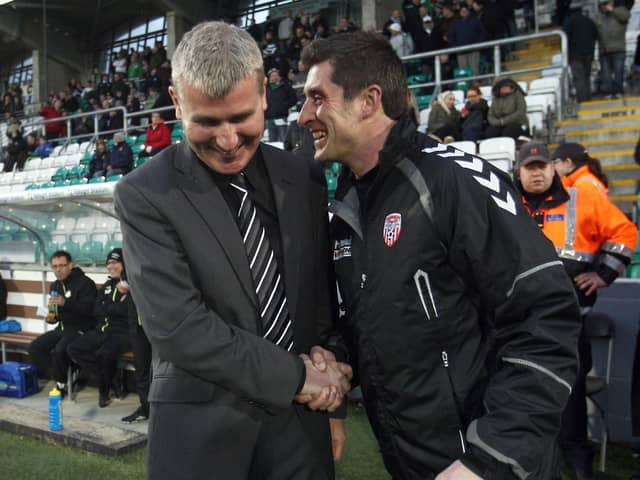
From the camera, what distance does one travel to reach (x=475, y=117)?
7746mm

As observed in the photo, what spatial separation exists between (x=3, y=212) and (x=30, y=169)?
8757 mm

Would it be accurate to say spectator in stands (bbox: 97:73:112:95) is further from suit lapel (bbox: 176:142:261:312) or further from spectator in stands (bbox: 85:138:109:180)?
suit lapel (bbox: 176:142:261:312)

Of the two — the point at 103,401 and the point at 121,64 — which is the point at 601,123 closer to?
the point at 103,401

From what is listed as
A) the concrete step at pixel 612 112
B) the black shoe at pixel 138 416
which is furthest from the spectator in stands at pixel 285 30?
the black shoe at pixel 138 416

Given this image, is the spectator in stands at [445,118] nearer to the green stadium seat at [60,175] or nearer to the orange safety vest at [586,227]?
the orange safety vest at [586,227]

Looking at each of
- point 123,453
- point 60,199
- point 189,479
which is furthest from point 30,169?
point 189,479

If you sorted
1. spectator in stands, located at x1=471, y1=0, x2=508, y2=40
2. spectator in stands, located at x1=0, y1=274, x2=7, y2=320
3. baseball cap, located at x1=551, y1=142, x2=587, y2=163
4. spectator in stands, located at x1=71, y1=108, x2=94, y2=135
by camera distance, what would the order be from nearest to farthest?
baseball cap, located at x1=551, y1=142, x2=587, y2=163, spectator in stands, located at x1=0, y1=274, x2=7, y2=320, spectator in stands, located at x1=471, y1=0, x2=508, y2=40, spectator in stands, located at x1=71, y1=108, x2=94, y2=135

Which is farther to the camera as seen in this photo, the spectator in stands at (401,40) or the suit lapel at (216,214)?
the spectator in stands at (401,40)

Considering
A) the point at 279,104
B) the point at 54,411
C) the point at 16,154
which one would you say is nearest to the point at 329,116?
the point at 54,411

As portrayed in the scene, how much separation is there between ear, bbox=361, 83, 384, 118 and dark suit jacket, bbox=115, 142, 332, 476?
0.33m

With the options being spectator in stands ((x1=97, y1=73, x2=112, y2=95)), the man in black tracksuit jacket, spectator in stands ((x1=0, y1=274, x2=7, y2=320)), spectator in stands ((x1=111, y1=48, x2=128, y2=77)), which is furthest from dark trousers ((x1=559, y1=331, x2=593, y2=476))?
spectator in stands ((x1=111, y1=48, x2=128, y2=77))

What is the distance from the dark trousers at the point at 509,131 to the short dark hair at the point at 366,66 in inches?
233

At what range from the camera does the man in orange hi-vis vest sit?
3.77m

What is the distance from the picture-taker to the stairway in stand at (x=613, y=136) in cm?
684
